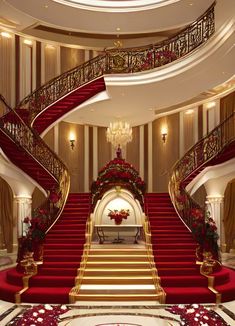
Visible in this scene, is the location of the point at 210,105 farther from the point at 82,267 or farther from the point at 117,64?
the point at 82,267

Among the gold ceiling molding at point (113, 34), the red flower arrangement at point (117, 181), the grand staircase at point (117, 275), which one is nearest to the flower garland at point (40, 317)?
the grand staircase at point (117, 275)

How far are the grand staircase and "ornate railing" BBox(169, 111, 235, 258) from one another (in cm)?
164

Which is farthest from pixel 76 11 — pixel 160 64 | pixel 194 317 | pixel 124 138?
pixel 194 317

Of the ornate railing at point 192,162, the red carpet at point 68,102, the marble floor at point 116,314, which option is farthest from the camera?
the red carpet at point 68,102

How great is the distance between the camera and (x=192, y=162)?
12930 millimetres

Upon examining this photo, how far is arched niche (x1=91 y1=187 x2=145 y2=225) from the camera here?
35.4ft

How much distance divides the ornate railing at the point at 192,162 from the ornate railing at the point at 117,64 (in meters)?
2.52

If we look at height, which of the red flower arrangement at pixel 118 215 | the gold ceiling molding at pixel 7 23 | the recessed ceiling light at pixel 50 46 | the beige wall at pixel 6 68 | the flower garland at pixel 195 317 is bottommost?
the flower garland at pixel 195 317

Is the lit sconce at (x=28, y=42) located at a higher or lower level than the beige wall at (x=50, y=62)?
higher

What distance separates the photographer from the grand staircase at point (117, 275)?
305 inches

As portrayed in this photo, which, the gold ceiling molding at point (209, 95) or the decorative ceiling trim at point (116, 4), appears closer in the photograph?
the decorative ceiling trim at point (116, 4)

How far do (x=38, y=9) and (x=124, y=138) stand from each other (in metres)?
4.85

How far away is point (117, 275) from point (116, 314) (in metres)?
1.76

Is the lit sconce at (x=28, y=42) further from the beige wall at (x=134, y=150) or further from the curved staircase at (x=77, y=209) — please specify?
the beige wall at (x=134, y=150)
